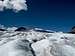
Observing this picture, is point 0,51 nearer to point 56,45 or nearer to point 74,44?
point 56,45

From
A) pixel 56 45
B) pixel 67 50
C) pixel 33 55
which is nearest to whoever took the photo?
pixel 33 55

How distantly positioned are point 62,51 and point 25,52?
2857 mm

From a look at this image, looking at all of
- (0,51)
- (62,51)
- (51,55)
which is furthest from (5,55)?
(62,51)

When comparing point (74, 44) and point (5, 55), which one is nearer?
point (5, 55)

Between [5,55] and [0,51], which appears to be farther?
[0,51]

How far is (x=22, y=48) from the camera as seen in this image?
15359 mm

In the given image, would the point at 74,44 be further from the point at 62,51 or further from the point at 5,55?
the point at 5,55

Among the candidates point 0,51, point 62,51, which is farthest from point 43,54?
point 0,51

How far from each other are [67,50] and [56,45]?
1413 millimetres

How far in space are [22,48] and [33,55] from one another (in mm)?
1862

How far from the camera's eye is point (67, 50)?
48.7ft

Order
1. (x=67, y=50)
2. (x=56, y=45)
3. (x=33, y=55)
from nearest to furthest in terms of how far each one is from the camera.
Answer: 1. (x=33, y=55)
2. (x=67, y=50)
3. (x=56, y=45)

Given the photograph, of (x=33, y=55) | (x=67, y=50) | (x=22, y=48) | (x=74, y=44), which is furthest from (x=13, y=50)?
(x=74, y=44)

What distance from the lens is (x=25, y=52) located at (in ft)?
47.1
